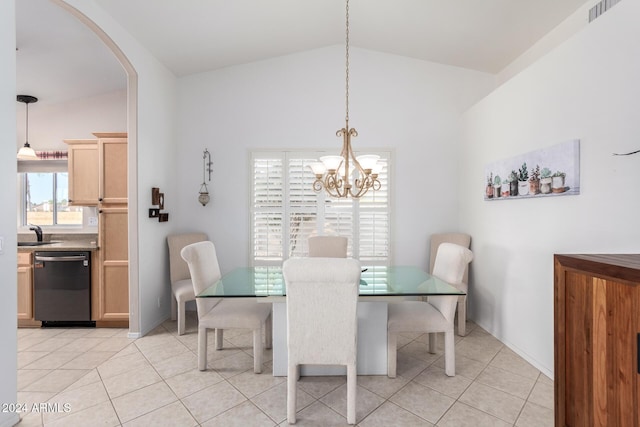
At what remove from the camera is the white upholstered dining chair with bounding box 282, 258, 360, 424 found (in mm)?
1794

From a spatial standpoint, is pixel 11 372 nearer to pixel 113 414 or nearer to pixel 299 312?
pixel 113 414

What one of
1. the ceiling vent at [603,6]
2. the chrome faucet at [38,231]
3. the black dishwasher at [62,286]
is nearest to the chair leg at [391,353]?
the ceiling vent at [603,6]

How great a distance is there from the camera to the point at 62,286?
3369mm

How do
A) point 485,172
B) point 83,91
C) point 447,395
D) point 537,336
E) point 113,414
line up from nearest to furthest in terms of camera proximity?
point 113,414 → point 447,395 → point 537,336 → point 485,172 → point 83,91

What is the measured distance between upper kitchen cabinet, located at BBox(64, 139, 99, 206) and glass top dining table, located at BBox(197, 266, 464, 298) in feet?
6.79

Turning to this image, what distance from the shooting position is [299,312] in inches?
73.4

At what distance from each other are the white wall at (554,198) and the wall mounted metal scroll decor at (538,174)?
6 centimetres

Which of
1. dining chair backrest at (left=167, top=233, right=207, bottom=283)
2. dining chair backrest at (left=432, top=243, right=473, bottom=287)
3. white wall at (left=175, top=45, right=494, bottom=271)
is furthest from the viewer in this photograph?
white wall at (left=175, top=45, right=494, bottom=271)

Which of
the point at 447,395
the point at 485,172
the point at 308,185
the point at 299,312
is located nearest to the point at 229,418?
the point at 299,312

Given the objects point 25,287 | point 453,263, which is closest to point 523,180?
point 453,263

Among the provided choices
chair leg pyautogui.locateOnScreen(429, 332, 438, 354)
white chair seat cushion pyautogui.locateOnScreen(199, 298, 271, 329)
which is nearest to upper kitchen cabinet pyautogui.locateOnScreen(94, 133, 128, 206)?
white chair seat cushion pyautogui.locateOnScreen(199, 298, 271, 329)

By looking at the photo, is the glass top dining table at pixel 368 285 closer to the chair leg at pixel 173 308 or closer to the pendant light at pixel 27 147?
the chair leg at pixel 173 308

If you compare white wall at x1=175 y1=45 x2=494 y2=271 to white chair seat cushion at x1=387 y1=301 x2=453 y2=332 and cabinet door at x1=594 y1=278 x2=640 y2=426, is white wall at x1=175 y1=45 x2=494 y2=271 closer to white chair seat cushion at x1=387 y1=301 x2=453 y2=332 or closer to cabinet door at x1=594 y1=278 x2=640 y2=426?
white chair seat cushion at x1=387 y1=301 x2=453 y2=332

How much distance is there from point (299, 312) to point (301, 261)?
1.05 feet
